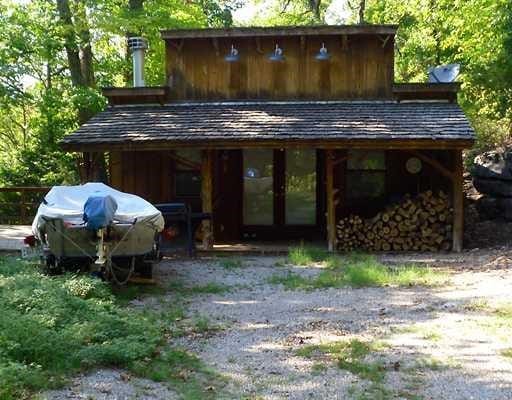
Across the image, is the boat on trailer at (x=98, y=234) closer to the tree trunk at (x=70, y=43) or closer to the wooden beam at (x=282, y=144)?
the wooden beam at (x=282, y=144)

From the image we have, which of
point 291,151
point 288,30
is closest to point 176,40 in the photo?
point 288,30

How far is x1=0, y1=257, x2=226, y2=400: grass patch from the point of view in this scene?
525 cm

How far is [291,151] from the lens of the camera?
50.4 feet

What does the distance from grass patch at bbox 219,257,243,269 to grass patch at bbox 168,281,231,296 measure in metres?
1.78

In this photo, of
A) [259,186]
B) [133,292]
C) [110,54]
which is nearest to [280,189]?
[259,186]

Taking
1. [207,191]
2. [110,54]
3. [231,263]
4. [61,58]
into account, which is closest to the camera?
[231,263]

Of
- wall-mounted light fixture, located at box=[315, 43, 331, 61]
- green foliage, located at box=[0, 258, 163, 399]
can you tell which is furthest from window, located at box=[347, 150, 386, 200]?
green foliage, located at box=[0, 258, 163, 399]

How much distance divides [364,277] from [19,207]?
46.3 ft

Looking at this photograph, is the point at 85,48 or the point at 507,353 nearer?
the point at 507,353

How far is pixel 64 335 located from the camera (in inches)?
233

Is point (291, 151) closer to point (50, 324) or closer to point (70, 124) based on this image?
point (50, 324)

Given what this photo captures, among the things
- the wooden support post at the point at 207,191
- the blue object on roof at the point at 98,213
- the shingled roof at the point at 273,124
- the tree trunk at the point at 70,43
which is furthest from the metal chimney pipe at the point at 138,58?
the blue object on roof at the point at 98,213

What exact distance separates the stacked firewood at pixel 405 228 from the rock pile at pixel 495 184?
3910 millimetres

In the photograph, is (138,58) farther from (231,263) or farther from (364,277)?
(364,277)
